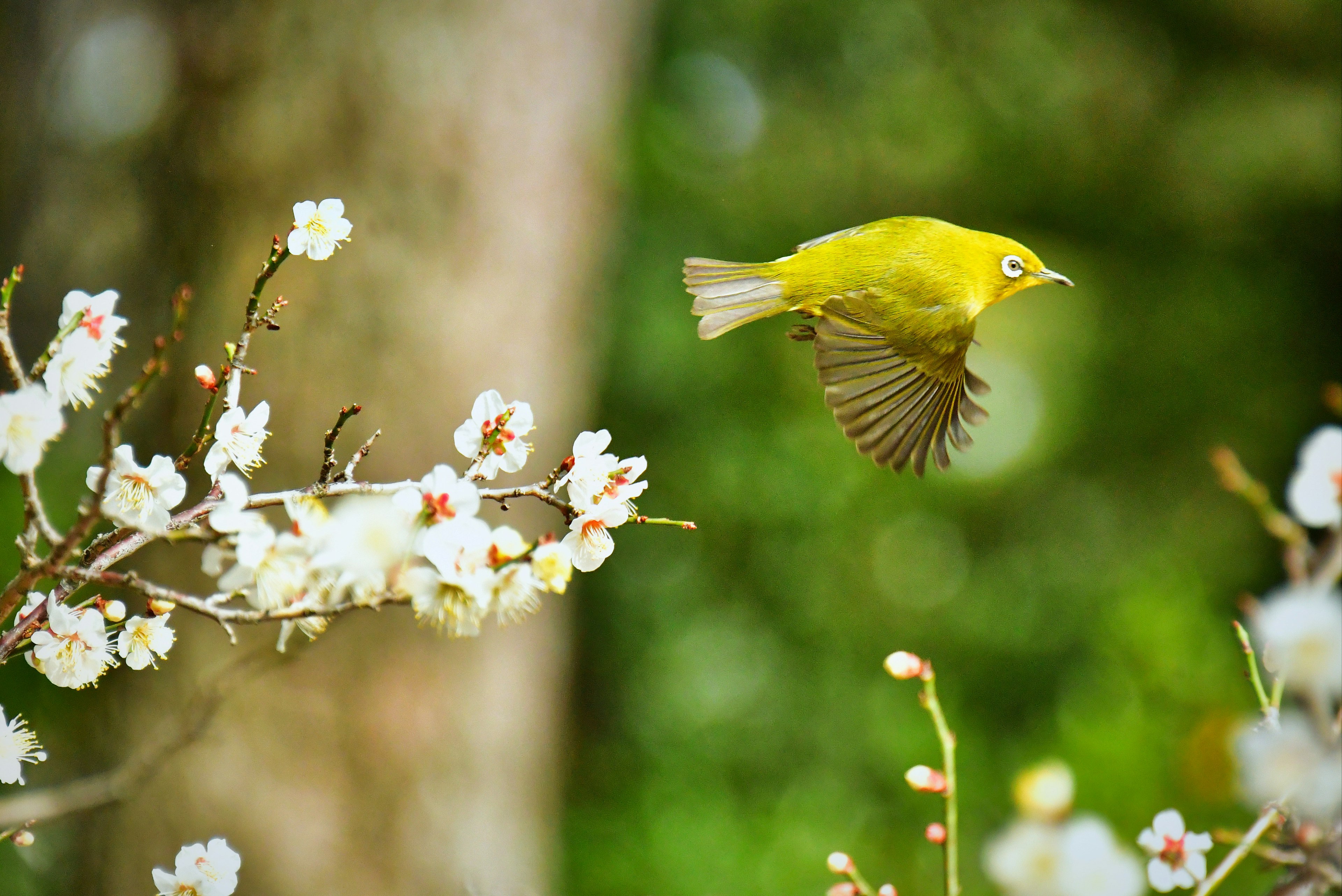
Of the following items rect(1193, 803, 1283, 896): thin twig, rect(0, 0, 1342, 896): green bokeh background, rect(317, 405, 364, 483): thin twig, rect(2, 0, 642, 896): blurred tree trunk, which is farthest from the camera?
rect(0, 0, 1342, 896): green bokeh background

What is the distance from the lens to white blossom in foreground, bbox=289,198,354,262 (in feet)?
1.75

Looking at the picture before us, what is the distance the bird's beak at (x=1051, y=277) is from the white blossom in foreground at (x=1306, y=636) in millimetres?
158

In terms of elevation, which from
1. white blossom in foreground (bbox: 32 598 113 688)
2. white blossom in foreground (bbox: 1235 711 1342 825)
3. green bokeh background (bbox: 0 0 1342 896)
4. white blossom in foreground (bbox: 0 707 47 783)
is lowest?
white blossom in foreground (bbox: 0 707 47 783)

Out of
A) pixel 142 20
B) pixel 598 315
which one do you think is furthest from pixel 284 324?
pixel 598 315

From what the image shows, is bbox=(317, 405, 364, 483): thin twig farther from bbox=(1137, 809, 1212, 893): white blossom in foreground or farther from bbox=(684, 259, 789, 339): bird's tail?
bbox=(1137, 809, 1212, 893): white blossom in foreground

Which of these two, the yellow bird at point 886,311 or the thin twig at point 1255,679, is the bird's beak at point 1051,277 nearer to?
the yellow bird at point 886,311

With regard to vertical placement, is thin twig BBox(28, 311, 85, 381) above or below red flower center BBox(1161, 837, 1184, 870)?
→ above

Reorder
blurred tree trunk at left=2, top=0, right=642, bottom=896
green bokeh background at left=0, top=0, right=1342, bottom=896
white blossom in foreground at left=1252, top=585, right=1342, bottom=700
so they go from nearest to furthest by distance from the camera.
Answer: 1. white blossom in foreground at left=1252, top=585, right=1342, bottom=700
2. blurred tree trunk at left=2, top=0, right=642, bottom=896
3. green bokeh background at left=0, top=0, right=1342, bottom=896

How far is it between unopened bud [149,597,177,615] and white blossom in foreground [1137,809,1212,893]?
474 millimetres

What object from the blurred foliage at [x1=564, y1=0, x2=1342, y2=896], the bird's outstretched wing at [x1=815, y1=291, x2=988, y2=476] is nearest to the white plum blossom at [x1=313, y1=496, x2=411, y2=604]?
the bird's outstretched wing at [x1=815, y1=291, x2=988, y2=476]

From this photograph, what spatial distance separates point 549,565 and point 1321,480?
31cm

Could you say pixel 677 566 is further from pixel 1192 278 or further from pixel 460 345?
pixel 1192 278

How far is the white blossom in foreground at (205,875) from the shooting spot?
1.69 ft

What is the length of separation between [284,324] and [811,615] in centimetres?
228
